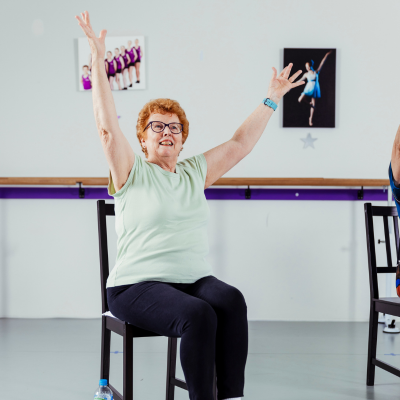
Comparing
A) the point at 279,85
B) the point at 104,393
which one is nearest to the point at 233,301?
the point at 104,393

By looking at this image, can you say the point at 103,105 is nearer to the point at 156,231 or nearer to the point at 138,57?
the point at 156,231

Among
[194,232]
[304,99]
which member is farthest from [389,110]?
[194,232]

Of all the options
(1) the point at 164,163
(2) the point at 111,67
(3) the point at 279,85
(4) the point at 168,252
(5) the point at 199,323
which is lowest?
(5) the point at 199,323

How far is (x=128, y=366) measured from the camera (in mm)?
1268

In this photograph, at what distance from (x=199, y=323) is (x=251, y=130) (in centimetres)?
80

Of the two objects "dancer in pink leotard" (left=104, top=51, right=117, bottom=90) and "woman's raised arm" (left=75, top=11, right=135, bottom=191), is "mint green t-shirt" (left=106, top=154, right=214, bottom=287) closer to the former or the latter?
"woman's raised arm" (left=75, top=11, right=135, bottom=191)

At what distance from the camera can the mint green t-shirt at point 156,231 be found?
131cm

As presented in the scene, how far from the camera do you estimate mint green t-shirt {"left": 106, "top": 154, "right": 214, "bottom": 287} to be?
1.31 metres

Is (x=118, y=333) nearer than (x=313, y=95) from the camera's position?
Yes

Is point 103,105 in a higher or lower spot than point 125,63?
lower

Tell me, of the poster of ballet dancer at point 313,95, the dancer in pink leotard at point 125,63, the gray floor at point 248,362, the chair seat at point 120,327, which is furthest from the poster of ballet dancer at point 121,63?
the chair seat at point 120,327

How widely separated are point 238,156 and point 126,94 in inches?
57.8

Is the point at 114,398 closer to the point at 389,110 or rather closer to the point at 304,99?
the point at 304,99

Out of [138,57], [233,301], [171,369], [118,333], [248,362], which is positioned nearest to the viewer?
[233,301]
